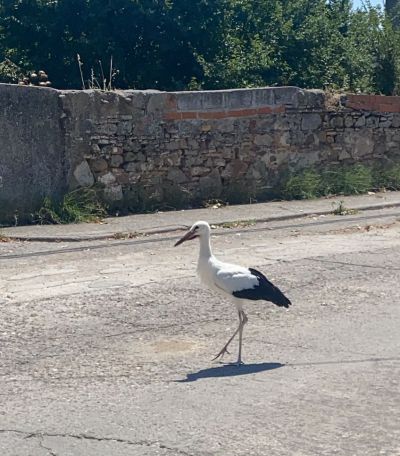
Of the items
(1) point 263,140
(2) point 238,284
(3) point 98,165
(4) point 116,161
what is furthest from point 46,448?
(1) point 263,140

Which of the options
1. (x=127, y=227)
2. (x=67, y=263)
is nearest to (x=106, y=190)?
(x=127, y=227)

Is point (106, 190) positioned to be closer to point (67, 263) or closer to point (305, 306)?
point (67, 263)

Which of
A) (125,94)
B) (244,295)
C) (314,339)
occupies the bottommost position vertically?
(314,339)

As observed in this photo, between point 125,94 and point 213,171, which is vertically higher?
point 125,94

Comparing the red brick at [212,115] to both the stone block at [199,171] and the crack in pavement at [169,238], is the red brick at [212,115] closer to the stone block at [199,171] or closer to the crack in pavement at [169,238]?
the stone block at [199,171]

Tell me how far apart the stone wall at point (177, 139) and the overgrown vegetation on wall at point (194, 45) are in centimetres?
164

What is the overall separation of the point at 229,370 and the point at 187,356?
0.47m

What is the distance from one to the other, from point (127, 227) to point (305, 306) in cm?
453

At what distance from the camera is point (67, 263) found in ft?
34.1

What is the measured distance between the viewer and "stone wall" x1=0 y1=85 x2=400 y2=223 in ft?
42.4

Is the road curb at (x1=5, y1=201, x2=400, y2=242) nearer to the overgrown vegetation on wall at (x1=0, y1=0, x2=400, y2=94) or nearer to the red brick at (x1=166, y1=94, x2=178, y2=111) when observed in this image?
the red brick at (x1=166, y1=94, x2=178, y2=111)

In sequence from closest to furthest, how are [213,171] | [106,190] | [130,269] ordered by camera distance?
1. [130,269]
2. [106,190]
3. [213,171]

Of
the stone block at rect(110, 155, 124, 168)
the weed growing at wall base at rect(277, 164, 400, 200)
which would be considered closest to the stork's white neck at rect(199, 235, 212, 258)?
the stone block at rect(110, 155, 124, 168)

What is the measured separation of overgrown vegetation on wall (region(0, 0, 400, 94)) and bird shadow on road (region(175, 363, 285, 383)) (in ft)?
33.0
